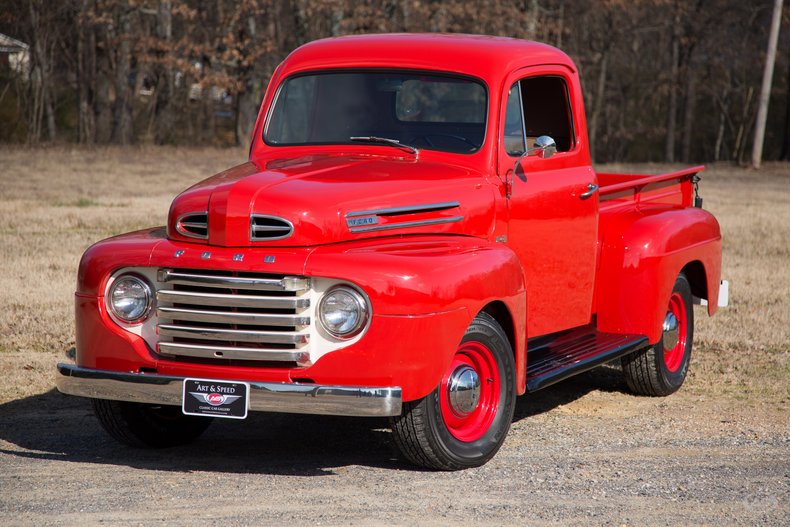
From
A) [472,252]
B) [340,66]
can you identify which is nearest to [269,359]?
[472,252]

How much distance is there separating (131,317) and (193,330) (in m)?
0.34

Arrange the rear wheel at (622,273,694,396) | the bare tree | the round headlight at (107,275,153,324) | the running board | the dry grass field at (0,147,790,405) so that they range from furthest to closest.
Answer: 1. the bare tree
2. the dry grass field at (0,147,790,405)
3. the rear wheel at (622,273,694,396)
4. the running board
5. the round headlight at (107,275,153,324)

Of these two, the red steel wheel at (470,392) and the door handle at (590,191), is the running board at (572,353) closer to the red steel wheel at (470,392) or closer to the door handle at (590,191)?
the red steel wheel at (470,392)

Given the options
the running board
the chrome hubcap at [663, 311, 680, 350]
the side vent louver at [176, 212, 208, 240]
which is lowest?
the chrome hubcap at [663, 311, 680, 350]

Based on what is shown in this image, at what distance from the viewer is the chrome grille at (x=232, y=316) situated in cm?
505

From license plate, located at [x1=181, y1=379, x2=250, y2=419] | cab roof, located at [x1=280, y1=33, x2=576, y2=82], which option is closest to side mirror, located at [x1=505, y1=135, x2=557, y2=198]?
cab roof, located at [x1=280, y1=33, x2=576, y2=82]

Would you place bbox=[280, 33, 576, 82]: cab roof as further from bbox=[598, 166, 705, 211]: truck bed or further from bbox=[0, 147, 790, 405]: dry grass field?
bbox=[0, 147, 790, 405]: dry grass field

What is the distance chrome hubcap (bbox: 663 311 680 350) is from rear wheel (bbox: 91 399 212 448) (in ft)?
10.4

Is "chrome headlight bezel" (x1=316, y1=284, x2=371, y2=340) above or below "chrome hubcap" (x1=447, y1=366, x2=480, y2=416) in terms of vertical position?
above

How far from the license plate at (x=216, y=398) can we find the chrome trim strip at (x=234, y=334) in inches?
8.3

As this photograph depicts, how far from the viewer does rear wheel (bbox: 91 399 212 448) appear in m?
5.82

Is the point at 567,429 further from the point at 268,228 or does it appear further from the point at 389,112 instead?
the point at 268,228

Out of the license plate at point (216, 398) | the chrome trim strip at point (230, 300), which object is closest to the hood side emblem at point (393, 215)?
the chrome trim strip at point (230, 300)

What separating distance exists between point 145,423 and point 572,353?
240 cm
